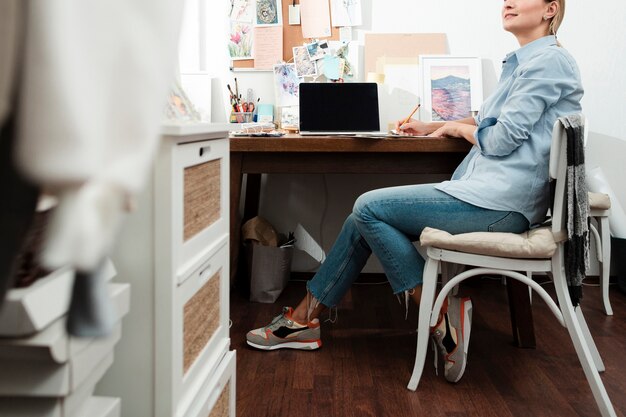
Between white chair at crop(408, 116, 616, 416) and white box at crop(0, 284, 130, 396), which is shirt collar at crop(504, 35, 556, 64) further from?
white box at crop(0, 284, 130, 396)

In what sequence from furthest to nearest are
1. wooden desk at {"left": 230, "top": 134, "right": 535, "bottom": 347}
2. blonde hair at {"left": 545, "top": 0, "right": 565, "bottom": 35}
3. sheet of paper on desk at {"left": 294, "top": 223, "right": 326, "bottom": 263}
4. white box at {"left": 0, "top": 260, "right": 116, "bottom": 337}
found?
1. sheet of paper on desk at {"left": 294, "top": 223, "right": 326, "bottom": 263}
2. wooden desk at {"left": 230, "top": 134, "right": 535, "bottom": 347}
3. blonde hair at {"left": 545, "top": 0, "right": 565, "bottom": 35}
4. white box at {"left": 0, "top": 260, "right": 116, "bottom": 337}

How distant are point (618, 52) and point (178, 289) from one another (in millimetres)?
2638

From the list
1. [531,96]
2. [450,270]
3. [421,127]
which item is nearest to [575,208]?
Result: [531,96]

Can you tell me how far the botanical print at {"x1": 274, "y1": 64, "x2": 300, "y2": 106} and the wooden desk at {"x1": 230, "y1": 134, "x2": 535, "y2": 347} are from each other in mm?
597

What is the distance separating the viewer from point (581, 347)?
160 cm

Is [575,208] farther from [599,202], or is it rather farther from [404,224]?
[599,202]

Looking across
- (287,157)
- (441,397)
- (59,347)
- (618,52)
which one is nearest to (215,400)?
(59,347)

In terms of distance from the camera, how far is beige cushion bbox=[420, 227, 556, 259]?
1666 mm

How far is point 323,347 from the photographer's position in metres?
2.16

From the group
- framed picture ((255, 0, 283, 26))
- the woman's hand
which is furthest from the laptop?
framed picture ((255, 0, 283, 26))

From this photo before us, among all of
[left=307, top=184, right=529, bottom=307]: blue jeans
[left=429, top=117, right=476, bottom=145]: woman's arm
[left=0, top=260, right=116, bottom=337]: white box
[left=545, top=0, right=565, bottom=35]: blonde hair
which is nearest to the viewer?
[left=0, top=260, right=116, bottom=337]: white box

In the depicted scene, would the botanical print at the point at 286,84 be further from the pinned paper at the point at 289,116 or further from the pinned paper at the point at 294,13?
the pinned paper at the point at 294,13

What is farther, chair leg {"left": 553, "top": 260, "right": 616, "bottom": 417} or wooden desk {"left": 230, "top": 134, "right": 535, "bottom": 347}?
wooden desk {"left": 230, "top": 134, "right": 535, "bottom": 347}

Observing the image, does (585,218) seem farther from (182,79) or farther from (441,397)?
(182,79)
